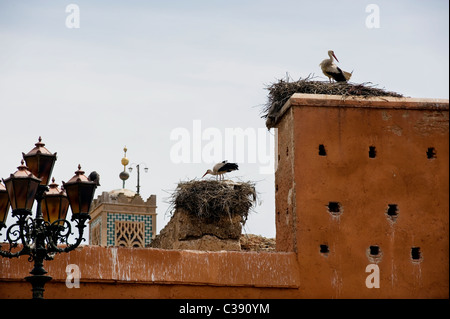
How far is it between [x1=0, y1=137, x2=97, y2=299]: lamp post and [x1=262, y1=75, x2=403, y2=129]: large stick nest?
427 centimetres

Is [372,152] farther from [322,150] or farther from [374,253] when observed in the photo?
[374,253]

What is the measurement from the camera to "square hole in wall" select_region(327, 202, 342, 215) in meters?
11.9

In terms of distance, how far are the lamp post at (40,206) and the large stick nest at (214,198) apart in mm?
5874

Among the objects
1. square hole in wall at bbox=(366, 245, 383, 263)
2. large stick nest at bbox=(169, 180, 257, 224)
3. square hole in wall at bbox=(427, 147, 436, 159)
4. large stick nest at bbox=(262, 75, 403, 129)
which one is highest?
large stick nest at bbox=(262, 75, 403, 129)

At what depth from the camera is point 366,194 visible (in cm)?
1201

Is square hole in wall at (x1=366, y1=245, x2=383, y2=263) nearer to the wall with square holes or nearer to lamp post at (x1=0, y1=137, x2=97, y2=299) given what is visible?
the wall with square holes

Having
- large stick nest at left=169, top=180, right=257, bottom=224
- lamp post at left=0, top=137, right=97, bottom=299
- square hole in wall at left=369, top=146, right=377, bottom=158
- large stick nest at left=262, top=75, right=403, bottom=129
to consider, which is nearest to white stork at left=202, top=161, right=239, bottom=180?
large stick nest at left=169, top=180, right=257, bottom=224

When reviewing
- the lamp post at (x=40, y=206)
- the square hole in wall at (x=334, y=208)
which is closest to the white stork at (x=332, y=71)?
the square hole in wall at (x=334, y=208)

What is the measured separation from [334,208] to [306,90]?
1706 millimetres

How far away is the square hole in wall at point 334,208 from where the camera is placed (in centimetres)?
1193

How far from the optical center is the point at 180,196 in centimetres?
1533

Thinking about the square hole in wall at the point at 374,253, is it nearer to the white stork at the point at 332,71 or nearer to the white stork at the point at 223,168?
the white stork at the point at 332,71

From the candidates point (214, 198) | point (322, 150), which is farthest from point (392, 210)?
point (214, 198)
